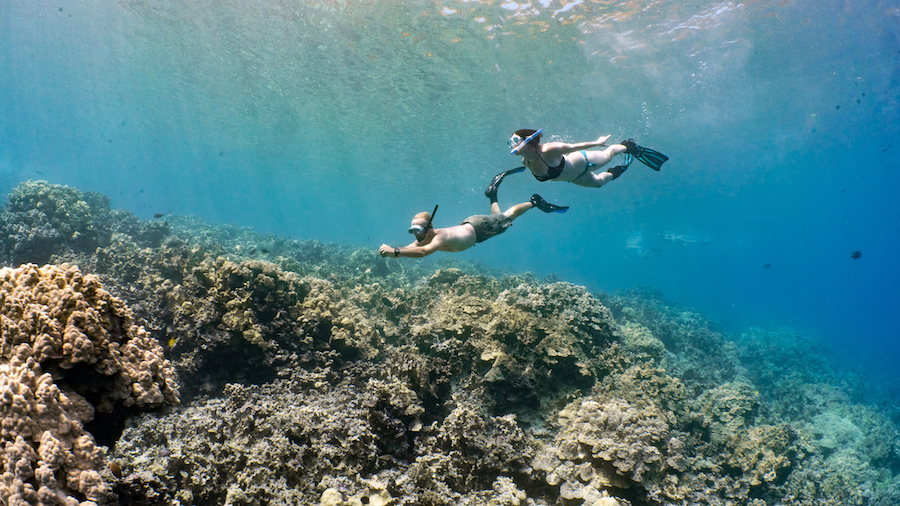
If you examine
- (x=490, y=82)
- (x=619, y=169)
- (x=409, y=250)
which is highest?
(x=490, y=82)

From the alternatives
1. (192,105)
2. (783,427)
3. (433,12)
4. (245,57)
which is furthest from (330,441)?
(192,105)

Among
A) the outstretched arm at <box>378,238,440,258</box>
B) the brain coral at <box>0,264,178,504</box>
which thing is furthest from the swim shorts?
the brain coral at <box>0,264,178,504</box>

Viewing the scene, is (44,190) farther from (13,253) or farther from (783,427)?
(783,427)

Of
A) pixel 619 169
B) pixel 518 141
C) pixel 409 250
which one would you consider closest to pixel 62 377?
pixel 409 250

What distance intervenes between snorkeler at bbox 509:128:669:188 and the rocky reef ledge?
2420 mm

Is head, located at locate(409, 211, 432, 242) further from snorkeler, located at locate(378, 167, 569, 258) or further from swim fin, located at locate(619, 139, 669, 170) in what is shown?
swim fin, located at locate(619, 139, 669, 170)

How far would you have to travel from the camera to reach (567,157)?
21.2ft

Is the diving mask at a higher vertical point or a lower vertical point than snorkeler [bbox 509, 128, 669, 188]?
lower

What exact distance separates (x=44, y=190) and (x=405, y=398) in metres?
13.8

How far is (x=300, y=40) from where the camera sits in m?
21.8

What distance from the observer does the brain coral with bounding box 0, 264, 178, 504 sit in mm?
1902

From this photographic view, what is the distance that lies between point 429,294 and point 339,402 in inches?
149

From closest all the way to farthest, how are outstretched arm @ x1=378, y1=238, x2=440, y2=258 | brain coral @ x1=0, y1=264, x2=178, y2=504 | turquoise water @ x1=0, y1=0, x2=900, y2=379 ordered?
brain coral @ x1=0, y1=264, x2=178, y2=504 < outstretched arm @ x1=378, y1=238, x2=440, y2=258 < turquoise water @ x1=0, y1=0, x2=900, y2=379

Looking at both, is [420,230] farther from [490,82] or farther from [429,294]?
[490,82]
